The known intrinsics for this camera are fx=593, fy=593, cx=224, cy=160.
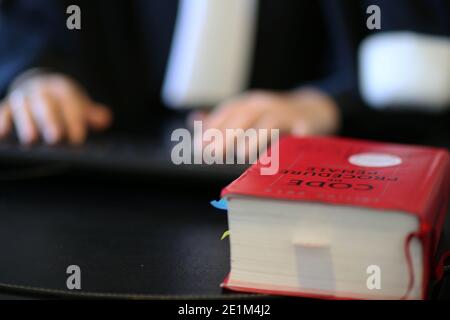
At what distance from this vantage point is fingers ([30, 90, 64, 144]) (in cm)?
67

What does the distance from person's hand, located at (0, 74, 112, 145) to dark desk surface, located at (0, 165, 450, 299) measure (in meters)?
0.09

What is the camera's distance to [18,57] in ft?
3.05

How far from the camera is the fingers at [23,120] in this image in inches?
25.8

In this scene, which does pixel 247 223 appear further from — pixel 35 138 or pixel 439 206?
pixel 35 138

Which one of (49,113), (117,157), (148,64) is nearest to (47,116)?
(49,113)

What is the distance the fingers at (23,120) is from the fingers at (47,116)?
0.04 feet

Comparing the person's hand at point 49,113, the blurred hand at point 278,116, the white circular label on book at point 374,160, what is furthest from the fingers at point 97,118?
the white circular label on book at point 374,160

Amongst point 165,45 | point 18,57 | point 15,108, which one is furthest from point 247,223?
point 165,45

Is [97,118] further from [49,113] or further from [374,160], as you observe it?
[374,160]

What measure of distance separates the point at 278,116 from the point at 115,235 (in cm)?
37

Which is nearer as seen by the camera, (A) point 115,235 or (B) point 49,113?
(A) point 115,235

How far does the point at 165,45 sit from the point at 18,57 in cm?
28

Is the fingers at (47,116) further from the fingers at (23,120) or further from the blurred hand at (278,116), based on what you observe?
the blurred hand at (278,116)

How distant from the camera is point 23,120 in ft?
2.28
